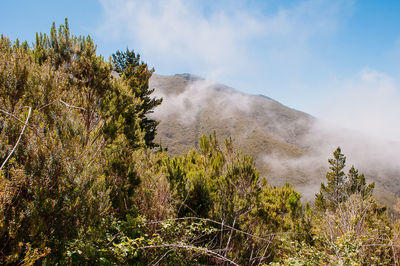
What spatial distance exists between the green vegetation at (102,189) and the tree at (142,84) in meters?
7.17

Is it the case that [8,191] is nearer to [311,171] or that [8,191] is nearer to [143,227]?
[143,227]

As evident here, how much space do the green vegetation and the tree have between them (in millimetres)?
7174

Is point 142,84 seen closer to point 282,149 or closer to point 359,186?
point 359,186

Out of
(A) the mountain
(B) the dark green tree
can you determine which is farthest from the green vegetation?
(A) the mountain

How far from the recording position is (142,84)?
13523mm

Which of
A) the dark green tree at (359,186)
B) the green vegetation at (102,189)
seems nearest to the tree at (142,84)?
the green vegetation at (102,189)

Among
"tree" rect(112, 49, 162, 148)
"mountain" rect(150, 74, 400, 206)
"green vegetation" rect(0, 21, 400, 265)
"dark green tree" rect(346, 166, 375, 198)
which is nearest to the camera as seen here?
"green vegetation" rect(0, 21, 400, 265)

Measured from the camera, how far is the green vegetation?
225cm

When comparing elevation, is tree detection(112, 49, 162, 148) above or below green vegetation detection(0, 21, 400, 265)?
above

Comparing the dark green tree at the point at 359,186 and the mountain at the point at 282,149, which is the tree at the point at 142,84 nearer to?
the dark green tree at the point at 359,186

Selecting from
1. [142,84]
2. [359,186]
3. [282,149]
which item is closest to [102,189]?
[142,84]

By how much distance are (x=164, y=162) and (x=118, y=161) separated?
1431 mm

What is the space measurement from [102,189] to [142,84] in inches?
454

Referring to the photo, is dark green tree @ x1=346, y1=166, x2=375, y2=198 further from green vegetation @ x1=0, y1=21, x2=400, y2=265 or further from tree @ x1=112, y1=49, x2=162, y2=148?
tree @ x1=112, y1=49, x2=162, y2=148
